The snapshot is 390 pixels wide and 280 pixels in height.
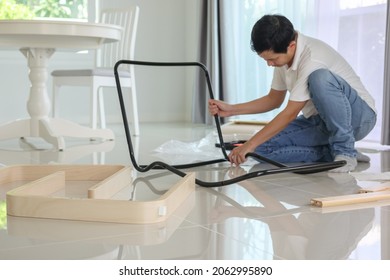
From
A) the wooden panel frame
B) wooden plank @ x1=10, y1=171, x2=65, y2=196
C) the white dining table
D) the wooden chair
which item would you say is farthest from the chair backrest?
the wooden panel frame

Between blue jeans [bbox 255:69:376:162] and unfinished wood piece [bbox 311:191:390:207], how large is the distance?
2.02 ft

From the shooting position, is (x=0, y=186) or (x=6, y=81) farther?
(x=6, y=81)

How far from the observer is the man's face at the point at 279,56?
7.22ft

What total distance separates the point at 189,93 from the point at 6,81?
192 centimetres

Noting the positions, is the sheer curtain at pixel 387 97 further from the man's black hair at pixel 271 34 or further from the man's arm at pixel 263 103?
the man's black hair at pixel 271 34

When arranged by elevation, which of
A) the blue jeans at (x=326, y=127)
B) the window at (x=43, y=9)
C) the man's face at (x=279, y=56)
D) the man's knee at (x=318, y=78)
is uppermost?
the window at (x=43, y=9)

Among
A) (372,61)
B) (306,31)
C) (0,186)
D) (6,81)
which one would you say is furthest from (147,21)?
(0,186)

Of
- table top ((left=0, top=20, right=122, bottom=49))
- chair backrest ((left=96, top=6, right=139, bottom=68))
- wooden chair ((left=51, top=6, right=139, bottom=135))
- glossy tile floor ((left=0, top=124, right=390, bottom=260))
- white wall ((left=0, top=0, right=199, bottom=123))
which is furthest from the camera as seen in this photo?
white wall ((left=0, top=0, right=199, bottom=123))

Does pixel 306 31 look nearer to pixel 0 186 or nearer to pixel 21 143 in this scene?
pixel 21 143

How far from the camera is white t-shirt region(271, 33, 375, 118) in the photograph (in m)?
2.29

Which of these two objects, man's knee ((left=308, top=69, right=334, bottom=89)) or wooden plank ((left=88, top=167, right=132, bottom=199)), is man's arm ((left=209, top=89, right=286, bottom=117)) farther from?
wooden plank ((left=88, top=167, right=132, bottom=199))

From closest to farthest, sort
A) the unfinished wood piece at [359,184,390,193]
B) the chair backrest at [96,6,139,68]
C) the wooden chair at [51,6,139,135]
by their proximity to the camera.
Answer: the unfinished wood piece at [359,184,390,193], the wooden chair at [51,6,139,135], the chair backrest at [96,6,139,68]

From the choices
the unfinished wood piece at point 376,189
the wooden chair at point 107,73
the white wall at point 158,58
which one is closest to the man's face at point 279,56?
the unfinished wood piece at point 376,189

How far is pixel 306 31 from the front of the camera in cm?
402
